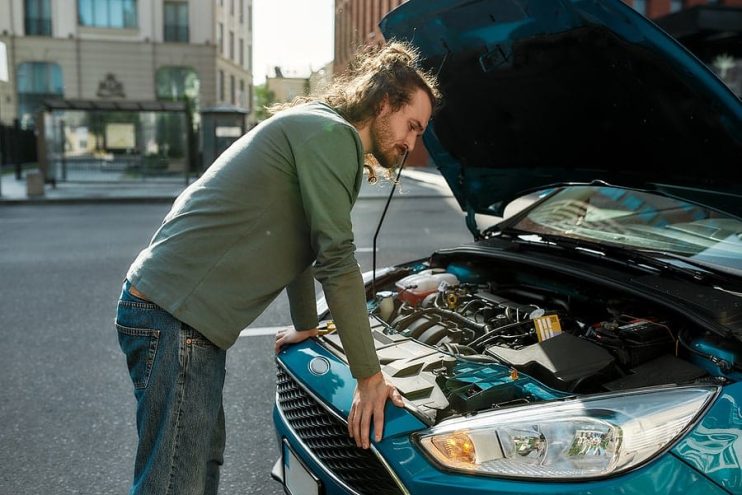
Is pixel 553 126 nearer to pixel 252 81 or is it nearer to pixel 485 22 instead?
pixel 485 22

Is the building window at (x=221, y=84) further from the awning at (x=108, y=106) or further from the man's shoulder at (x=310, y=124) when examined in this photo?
the man's shoulder at (x=310, y=124)

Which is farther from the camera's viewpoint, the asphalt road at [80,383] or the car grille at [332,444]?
the asphalt road at [80,383]

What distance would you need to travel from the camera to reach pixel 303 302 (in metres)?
2.34

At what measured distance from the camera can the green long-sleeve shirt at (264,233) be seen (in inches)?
65.4

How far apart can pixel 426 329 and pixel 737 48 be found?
22.4 meters

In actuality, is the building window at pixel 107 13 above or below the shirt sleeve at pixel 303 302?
above

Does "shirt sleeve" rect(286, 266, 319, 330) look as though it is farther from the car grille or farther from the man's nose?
the man's nose

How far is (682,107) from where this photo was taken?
2.07 m

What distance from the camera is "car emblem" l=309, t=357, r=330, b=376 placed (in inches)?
80.4

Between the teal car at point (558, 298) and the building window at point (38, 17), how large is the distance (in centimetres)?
3325

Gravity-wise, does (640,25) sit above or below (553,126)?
above

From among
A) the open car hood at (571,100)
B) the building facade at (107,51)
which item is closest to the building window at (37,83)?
the building facade at (107,51)

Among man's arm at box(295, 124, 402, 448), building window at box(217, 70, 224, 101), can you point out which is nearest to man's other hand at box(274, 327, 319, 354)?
man's arm at box(295, 124, 402, 448)

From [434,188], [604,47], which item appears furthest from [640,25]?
[434,188]
